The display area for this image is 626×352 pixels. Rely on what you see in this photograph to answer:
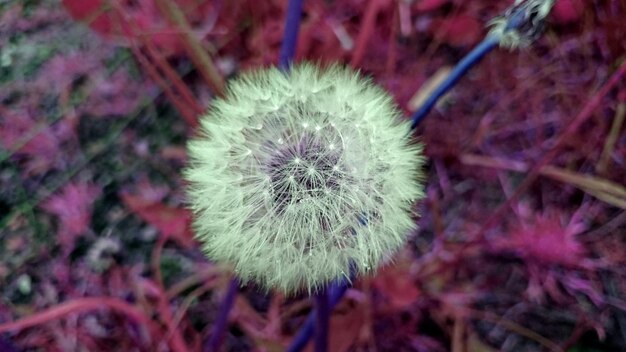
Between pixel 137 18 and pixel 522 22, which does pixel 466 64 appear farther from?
pixel 137 18

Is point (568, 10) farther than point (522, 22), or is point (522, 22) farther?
point (568, 10)

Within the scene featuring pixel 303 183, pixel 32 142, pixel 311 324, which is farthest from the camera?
pixel 32 142

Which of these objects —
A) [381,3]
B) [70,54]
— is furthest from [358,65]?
[70,54]

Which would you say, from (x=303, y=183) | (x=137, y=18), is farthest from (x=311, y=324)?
(x=137, y=18)

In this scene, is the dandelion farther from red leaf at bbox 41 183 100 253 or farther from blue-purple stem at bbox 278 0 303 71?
red leaf at bbox 41 183 100 253

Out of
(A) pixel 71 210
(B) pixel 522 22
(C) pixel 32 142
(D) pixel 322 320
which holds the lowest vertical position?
(D) pixel 322 320

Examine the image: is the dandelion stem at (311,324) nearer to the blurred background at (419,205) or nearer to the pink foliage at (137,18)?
the blurred background at (419,205)

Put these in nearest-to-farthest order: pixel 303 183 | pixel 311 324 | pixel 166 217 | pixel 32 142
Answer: pixel 303 183
pixel 311 324
pixel 166 217
pixel 32 142
